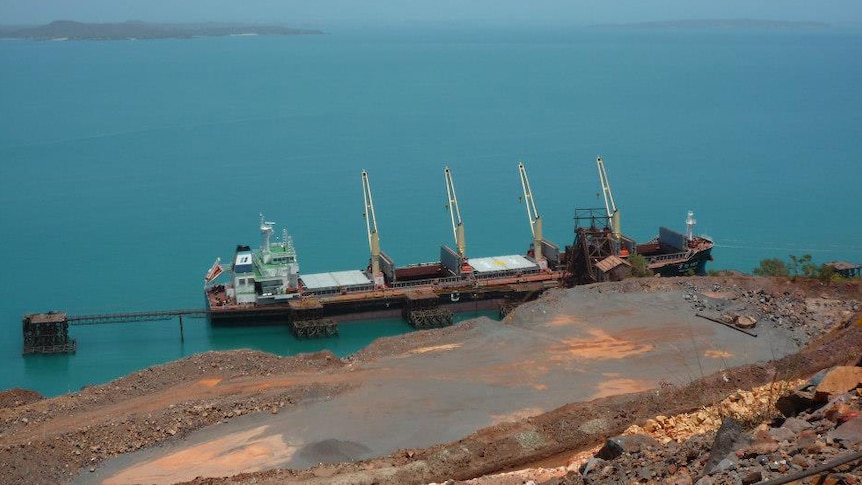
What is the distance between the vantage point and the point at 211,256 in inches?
2133

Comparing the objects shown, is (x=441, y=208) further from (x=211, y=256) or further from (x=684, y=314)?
(x=684, y=314)

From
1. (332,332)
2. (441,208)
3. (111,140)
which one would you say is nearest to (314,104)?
(111,140)

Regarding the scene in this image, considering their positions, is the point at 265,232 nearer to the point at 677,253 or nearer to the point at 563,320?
the point at 563,320

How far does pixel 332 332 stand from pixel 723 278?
53.0 ft

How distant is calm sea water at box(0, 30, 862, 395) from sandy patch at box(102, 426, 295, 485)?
15162 millimetres

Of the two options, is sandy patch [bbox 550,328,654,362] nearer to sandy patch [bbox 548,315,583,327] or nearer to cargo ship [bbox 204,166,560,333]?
sandy patch [bbox 548,315,583,327]

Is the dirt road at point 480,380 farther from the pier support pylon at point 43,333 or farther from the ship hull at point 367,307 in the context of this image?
the pier support pylon at point 43,333

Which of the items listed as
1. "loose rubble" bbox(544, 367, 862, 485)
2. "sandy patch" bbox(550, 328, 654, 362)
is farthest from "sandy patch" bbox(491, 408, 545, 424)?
"loose rubble" bbox(544, 367, 862, 485)

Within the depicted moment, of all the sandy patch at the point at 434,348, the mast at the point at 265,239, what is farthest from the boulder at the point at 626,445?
the mast at the point at 265,239

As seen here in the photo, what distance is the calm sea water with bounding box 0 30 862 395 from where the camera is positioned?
48875mm

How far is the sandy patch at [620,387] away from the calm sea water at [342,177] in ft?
47.0

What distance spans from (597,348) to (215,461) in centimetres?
1403

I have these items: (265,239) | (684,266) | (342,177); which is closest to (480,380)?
(265,239)

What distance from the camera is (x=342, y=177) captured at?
242ft
